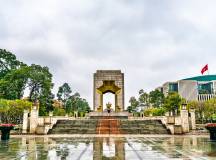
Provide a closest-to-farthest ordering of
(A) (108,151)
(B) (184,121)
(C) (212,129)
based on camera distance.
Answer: (A) (108,151) < (C) (212,129) < (B) (184,121)

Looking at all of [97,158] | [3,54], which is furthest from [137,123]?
[3,54]

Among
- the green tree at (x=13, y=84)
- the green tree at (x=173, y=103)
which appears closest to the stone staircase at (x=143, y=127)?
the green tree at (x=173, y=103)

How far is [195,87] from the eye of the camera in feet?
432

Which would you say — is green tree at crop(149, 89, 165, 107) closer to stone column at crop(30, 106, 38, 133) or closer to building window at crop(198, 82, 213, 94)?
stone column at crop(30, 106, 38, 133)

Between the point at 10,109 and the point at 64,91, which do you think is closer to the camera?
the point at 10,109

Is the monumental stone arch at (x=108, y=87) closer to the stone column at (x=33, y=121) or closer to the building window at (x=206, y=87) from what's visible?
the stone column at (x=33, y=121)

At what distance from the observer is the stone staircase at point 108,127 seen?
23.9m

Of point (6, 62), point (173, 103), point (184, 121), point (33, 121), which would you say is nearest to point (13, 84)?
point (6, 62)

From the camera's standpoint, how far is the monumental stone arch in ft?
134

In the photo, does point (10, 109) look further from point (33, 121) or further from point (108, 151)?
point (108, 151)

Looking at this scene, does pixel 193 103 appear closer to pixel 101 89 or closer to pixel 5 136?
pixel 101 89

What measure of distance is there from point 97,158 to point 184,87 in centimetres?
13487

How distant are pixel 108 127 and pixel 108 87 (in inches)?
614

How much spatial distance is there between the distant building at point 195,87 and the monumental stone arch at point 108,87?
90.1m
